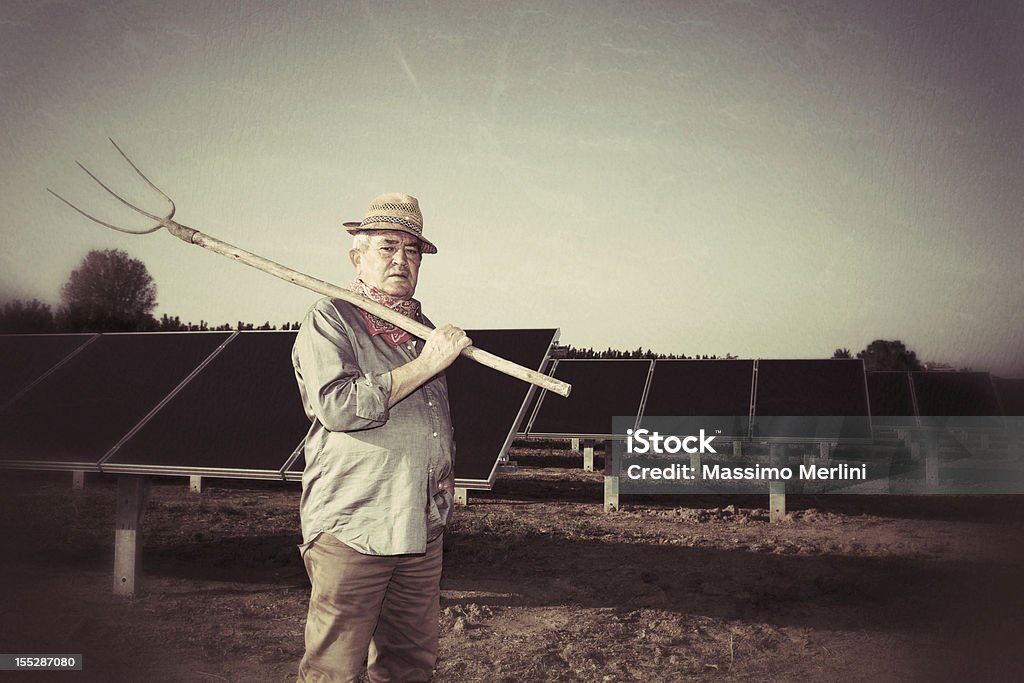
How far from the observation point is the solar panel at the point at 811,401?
11.7 meters

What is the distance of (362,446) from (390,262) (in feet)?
3.26

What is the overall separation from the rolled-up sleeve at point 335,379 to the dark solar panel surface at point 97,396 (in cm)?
382

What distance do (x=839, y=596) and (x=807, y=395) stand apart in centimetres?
595

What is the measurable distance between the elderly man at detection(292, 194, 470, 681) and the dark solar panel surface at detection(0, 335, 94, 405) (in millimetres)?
5962

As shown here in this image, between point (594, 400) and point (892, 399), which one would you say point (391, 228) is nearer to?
Result: point (594, 400)

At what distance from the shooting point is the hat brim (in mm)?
3852

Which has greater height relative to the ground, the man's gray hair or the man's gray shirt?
Answer: the man's gray hair

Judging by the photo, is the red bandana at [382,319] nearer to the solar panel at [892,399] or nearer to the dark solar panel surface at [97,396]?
the dark solar panel surface at [97,396]

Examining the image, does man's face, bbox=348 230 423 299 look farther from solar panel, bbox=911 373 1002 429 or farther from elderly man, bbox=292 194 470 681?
solar panel, bbox=911 373 1002 429

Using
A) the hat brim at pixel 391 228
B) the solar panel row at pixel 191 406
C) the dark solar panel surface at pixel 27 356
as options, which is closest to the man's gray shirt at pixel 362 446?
the hat brim at pixel 391 228

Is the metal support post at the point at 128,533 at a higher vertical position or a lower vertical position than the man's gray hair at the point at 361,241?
lower

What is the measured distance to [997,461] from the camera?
22.1 m

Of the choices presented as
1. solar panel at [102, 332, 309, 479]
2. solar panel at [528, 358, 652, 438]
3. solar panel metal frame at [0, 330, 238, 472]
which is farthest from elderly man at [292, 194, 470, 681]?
solar panel at [528, 358, 652, 438]

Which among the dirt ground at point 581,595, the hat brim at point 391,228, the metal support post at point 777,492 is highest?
the hat brim at point 391,228
